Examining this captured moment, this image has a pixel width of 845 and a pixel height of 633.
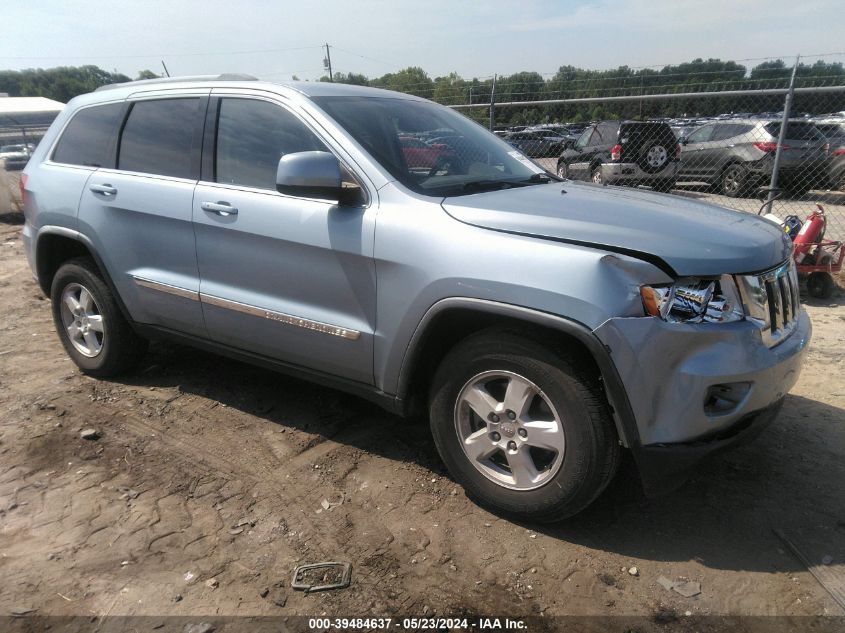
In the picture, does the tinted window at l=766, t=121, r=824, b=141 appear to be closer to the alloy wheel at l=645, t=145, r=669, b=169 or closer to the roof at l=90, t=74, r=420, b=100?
the alloy wheel at l=645, t=145, r=669, b=169

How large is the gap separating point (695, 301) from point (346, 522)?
1.72m

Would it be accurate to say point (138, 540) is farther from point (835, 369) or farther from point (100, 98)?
point (835, 369)

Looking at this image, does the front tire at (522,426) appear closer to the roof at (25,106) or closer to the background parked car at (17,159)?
the background parked car at (17,159)

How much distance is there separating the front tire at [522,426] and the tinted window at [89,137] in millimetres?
2739

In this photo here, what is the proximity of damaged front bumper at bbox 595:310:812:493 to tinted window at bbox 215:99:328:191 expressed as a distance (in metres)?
1.76

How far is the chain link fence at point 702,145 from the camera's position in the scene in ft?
33.3

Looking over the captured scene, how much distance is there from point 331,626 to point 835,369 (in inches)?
152

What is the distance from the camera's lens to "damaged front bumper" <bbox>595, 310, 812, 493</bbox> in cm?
226

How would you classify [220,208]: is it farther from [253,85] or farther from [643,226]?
[643,226]

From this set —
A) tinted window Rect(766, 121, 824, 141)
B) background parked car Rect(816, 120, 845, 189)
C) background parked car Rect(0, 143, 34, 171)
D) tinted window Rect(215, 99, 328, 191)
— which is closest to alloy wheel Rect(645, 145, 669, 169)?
tinted window Rect(766, 121, 824, 141)

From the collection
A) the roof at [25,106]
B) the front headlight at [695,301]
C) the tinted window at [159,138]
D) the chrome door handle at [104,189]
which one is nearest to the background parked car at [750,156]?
the front headlight at [695,301]

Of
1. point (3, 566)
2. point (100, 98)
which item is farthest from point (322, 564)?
point (100, 98)

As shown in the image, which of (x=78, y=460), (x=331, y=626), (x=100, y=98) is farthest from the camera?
(x=100, y=98)

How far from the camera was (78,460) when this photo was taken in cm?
338
